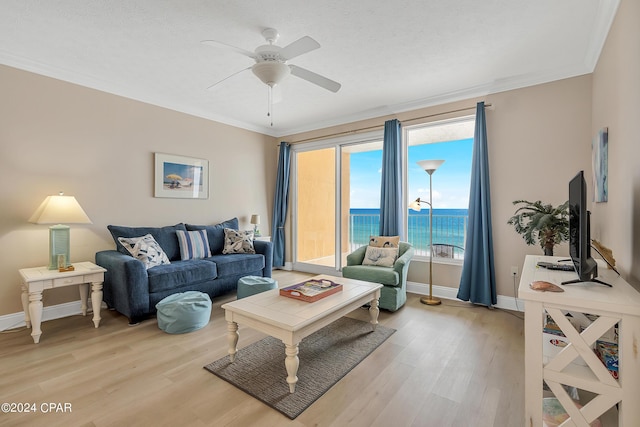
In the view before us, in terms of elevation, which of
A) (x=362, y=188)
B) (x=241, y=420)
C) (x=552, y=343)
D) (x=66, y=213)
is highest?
(x=362, y=188)

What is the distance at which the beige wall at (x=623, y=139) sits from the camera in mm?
1601

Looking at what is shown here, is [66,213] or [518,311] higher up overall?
[66,213]

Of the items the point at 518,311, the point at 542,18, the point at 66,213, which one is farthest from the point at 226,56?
the point at 518,311

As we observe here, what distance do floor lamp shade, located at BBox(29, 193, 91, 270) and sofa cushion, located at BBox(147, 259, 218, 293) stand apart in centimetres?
82

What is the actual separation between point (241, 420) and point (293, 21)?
2.80 metres

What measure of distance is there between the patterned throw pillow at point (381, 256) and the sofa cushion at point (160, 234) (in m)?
2.52

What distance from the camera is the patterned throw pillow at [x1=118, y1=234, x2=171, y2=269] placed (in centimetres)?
328

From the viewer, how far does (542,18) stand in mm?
2287

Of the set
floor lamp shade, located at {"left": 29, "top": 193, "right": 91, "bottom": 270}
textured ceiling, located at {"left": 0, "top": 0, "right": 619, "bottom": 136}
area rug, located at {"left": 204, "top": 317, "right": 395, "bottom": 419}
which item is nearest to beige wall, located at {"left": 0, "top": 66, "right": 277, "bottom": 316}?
textured ceiling, located at {"left": 0, "top": 0, "right": 619, "bottom": 136}

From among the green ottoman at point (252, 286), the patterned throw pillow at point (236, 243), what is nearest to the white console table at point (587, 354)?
the green ottoman at point (252, 286)

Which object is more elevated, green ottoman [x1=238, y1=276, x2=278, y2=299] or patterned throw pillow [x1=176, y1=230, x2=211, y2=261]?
patterned throw pillow [x1=176, y1=230, x2=211, y2=261]

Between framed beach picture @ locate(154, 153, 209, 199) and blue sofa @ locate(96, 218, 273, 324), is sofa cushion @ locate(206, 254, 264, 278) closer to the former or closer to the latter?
blue sofa @ locate(96, 218, 273, 324)

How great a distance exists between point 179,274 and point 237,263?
31.9 inches

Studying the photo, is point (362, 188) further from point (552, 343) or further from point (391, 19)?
point (552, 343)
